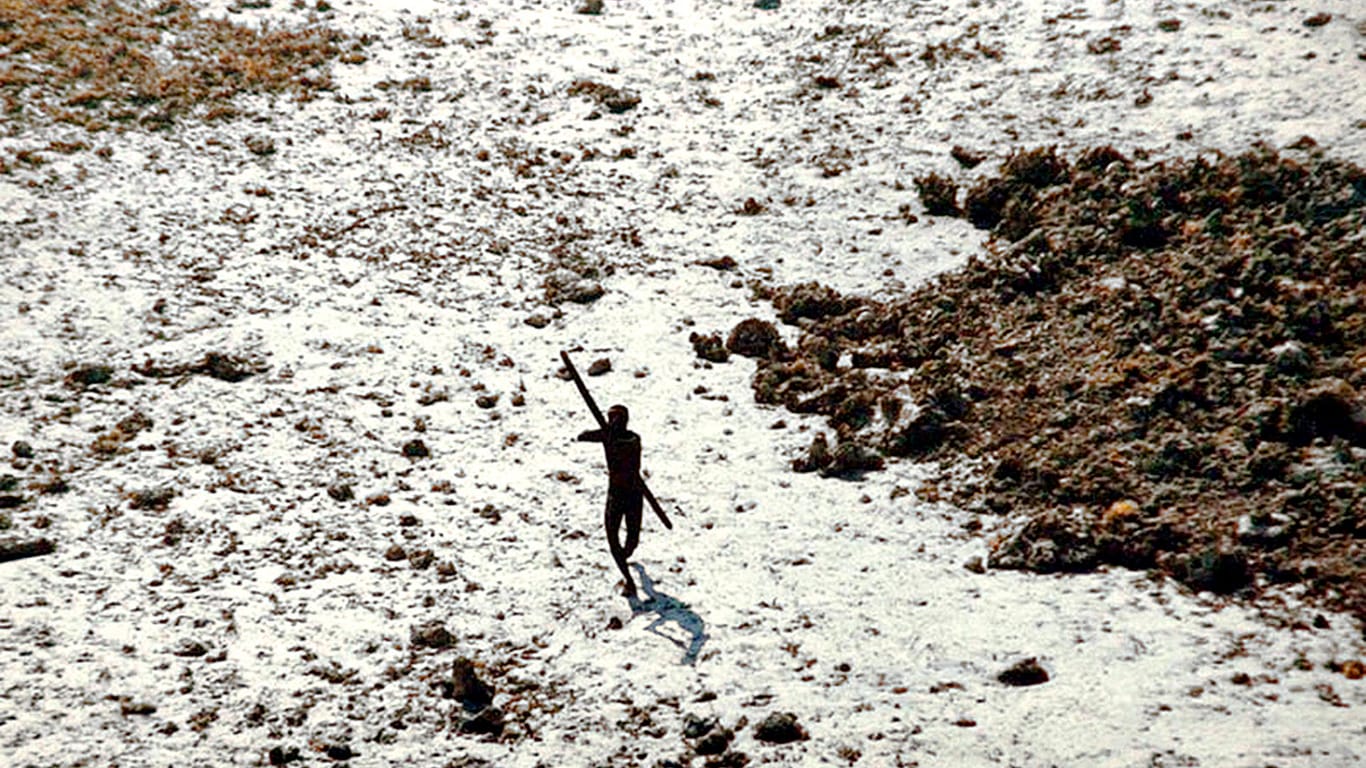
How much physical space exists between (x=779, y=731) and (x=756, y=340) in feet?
31.5

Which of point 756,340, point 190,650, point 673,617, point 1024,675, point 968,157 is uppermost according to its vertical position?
point 968,157

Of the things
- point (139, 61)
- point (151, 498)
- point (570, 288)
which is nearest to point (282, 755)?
point (151, 498)

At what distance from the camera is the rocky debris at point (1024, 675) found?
350 inches

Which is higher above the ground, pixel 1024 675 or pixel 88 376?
pixel 1024 675

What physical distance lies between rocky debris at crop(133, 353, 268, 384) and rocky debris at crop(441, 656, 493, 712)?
9.05m

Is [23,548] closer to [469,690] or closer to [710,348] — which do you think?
[469,690]

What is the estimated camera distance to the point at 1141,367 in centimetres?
1331

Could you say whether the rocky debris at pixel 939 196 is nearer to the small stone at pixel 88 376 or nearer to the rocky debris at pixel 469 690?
the rocky debris at pixel 469 690

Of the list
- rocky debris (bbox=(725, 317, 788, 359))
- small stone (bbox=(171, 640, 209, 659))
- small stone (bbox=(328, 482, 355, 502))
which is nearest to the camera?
small stone (bbox=(171, 640, 209, 659))

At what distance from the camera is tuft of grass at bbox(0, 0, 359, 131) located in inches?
929

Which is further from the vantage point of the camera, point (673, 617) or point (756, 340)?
point (756, 340)

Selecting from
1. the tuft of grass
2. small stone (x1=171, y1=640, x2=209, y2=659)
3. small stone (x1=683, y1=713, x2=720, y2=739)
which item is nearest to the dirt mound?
small stone (x1=683, y1=713, x2=720, y2=739)

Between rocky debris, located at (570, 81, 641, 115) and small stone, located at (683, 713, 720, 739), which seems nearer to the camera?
small stone, located at (683, 713, 720, 739)

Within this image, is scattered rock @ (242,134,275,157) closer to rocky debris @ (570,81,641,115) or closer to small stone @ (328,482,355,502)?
rocky debris @ (570,81,641,115)
